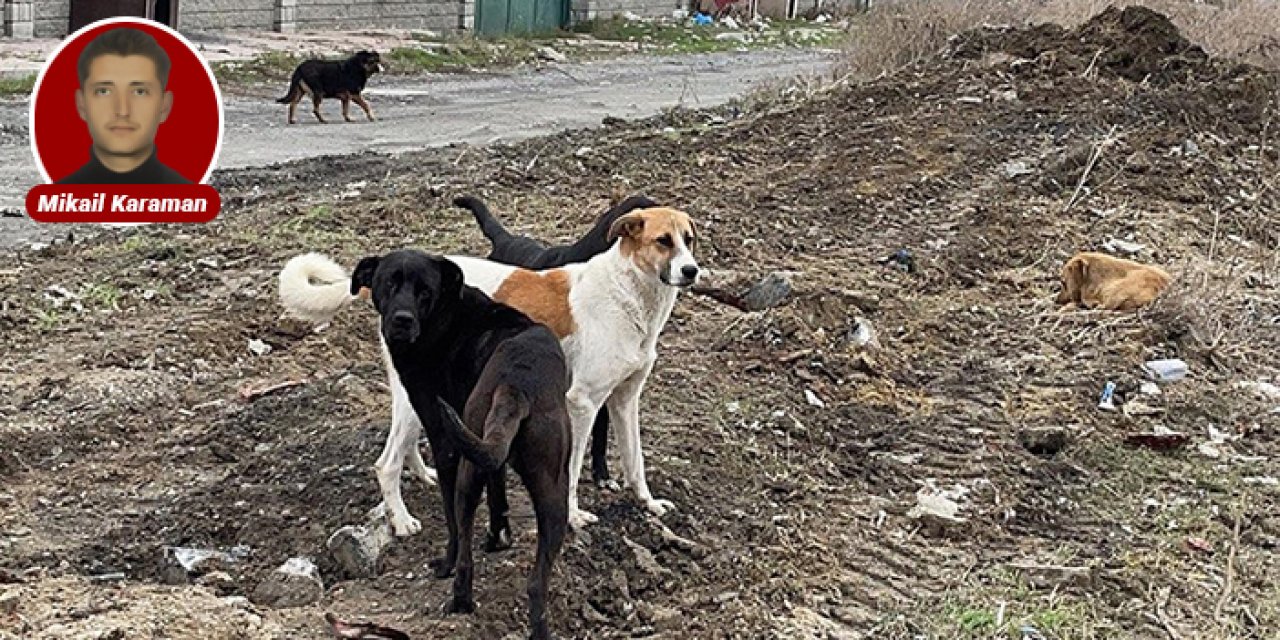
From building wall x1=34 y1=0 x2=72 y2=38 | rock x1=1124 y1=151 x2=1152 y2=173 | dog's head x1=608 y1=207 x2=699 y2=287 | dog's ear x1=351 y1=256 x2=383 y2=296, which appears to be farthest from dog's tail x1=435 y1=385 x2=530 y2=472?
building wall x1=34 y1=0 x2=72 y2=38

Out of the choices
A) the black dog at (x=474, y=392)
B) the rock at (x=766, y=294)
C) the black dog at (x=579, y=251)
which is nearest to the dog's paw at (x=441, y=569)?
the black dog at (x=474, y=392)

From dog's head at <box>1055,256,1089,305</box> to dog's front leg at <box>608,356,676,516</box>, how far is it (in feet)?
13.4

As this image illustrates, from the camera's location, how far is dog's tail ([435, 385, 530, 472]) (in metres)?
4.53

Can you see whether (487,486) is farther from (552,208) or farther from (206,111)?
(552,208)

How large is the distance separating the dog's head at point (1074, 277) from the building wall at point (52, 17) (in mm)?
14429

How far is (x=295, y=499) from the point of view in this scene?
5957 mm

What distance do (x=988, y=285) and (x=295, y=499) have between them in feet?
16.9

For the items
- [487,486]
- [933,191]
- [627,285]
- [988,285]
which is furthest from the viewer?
[933,191]

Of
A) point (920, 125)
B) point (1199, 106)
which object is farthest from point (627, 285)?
point (1199, 106)

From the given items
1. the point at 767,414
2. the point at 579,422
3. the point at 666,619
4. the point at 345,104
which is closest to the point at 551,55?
the point at 345,104

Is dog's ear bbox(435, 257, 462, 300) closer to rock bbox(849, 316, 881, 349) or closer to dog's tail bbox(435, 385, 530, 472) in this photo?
dog's tail bbox(435, 385, 530, 472)

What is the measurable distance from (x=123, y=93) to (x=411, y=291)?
116 centimetres

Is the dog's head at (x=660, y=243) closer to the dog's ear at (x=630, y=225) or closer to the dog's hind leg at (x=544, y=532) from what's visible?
the dog's ear at (x=630, y=225)

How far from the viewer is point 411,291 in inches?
202
